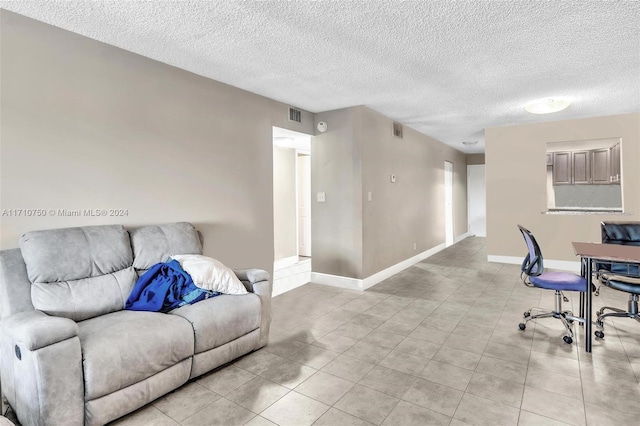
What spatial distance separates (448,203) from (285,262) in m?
4.85

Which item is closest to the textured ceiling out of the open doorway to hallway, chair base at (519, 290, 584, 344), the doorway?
the open doorway to hallway

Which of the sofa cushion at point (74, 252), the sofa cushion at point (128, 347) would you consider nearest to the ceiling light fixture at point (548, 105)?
the sofa cushion at point (128, 347)

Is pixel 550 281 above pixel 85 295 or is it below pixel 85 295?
below

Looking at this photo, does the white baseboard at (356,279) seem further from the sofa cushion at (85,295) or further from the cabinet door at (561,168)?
the cabinet door at (561,168)

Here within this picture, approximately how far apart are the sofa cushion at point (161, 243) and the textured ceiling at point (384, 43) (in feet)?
5.01

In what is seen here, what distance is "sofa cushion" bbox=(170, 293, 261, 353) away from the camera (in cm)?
230

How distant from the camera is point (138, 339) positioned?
1.96m

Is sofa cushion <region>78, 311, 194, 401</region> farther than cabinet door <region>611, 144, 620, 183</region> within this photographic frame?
No

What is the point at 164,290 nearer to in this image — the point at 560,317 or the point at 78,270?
the point at 78,270

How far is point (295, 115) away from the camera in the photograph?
4680mm

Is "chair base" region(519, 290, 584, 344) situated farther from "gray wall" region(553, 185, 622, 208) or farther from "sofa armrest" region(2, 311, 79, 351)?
"sofa armrest" region(2, 311, 79, 351)

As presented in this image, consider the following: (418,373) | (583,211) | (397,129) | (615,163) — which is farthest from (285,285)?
(615,163)

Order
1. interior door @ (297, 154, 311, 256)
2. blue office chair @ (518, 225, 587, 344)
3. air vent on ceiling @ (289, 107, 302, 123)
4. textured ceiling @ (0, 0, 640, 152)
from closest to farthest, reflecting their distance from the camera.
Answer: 1. textured ceiling @ (0, 0, 640, 152)
2. blue office chair @ (518, 225, 587, 344)
3. air vent on ceiling @ (289, 107, 302, 123)
4. interior door @ (297, 154, 311, 256)

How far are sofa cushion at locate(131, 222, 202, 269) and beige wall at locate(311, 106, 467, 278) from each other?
2274mm
